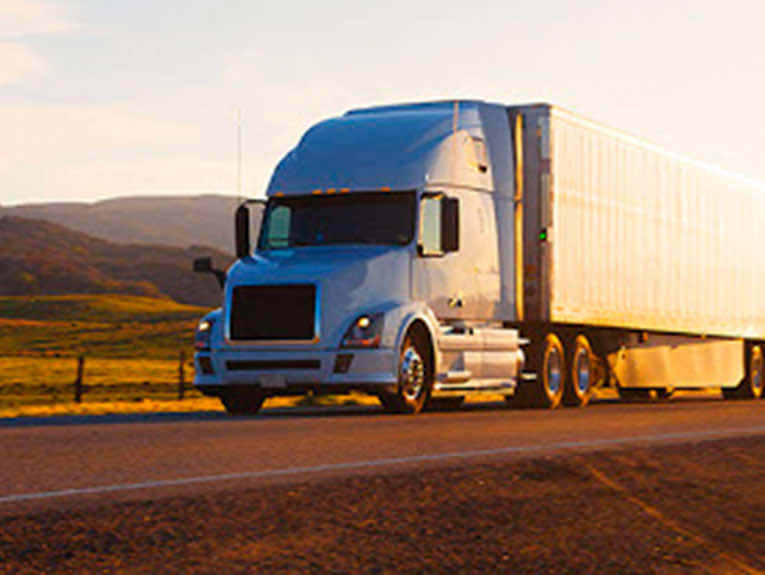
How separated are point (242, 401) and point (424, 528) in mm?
12161

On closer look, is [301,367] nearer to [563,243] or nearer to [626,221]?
[563,243]

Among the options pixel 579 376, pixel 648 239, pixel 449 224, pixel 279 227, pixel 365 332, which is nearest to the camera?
Answer: pixel 365 332

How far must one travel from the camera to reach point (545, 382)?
2177 cm

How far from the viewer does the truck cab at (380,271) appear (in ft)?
58.7

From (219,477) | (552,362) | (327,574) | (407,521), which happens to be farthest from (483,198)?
(327,574)

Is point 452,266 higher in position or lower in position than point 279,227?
lower

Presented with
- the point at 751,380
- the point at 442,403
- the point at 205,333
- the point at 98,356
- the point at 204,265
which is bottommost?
the point at 98,356

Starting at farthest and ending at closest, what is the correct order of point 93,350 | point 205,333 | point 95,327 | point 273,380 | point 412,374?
point 95,327, point 93,350, point 205,333, point 412,374, point 273,380

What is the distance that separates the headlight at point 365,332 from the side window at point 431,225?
1498 millimetres

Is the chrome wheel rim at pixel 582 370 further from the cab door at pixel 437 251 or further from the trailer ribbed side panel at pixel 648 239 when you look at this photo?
the cab door at pixel 437 251

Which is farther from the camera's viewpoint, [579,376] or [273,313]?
[579,376]

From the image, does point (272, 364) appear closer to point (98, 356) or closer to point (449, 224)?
point (449, 224)

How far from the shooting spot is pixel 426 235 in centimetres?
1892

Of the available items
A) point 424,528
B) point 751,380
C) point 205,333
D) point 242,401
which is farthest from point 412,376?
point 751,380
